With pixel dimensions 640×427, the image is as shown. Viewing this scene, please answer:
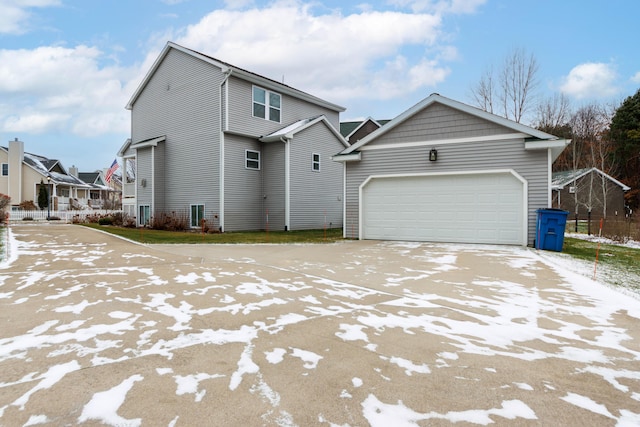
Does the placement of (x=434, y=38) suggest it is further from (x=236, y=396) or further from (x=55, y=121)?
(x=55, y=121)

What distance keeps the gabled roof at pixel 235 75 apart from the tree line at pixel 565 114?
12037mm

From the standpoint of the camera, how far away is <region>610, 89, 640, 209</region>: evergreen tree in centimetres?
3316

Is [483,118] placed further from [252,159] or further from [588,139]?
[588,139]

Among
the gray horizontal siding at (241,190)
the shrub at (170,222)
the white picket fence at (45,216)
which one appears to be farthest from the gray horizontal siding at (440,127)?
the white picket fence at (45,216)

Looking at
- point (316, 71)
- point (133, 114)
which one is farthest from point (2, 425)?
point (316, 71)

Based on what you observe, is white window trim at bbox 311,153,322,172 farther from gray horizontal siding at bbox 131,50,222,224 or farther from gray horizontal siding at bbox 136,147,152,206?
gray horizontal siding at bbox 136,147,152,206

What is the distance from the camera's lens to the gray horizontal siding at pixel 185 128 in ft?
56.2

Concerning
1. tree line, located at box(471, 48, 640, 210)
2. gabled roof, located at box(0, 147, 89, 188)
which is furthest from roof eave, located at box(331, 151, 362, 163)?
gabled roof, located at box(0, 147, 89, 188)

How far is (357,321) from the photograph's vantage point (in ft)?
13.3

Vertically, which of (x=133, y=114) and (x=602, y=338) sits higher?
(x=133, y=114)

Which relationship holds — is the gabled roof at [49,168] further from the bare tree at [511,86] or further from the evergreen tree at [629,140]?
the evergreen tree at [629,140]

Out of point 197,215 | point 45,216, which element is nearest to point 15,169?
point 45,216

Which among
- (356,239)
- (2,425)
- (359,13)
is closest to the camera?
(2,425)

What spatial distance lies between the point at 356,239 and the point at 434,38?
10753 mm
